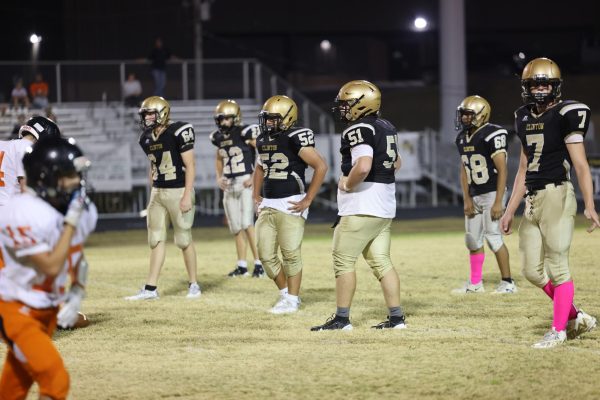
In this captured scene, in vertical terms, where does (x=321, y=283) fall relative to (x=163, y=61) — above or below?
below

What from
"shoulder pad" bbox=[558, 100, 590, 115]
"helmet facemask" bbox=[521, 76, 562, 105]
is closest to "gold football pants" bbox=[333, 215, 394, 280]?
"helmet facemask" bbox=[521, 76, 562, 105]

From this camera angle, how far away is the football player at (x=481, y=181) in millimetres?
10211

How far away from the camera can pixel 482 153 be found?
10297 mm

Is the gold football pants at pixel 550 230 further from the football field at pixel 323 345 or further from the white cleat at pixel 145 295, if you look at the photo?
the white cleat at pixel 145 295

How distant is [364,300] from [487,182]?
1.85 metres

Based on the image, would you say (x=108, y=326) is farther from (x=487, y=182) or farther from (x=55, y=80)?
(x=55, y=80)

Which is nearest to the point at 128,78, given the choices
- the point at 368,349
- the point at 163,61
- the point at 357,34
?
the point at 163,61

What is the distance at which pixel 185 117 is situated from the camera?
25.0 m

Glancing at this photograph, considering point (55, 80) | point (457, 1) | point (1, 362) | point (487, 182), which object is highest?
point (457, 1)

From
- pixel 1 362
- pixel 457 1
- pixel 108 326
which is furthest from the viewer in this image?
pixel 457 1

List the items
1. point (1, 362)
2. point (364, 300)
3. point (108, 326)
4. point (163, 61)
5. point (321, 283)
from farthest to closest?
point (163, 61)
point (321, 283)
point (364, 300)
point (108, 326)
point (1, 362)

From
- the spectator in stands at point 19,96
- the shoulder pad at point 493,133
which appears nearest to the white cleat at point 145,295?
the shoulder pad at point 493,133

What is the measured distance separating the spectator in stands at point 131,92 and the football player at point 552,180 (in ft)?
Result: 60.3

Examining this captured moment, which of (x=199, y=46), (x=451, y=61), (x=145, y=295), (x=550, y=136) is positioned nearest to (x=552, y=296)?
(x=550, y=136)
